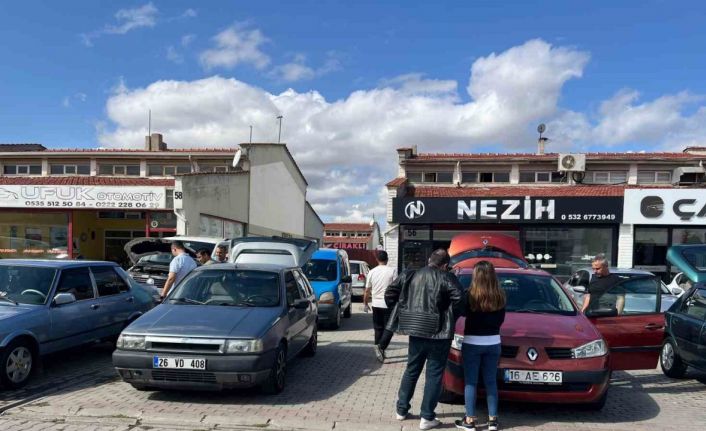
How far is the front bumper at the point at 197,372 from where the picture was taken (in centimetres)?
546

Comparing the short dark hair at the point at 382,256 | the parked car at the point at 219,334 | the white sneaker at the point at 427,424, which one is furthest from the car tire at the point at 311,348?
the white sneaker at the point at 427,424

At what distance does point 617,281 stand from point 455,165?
55.8 ft

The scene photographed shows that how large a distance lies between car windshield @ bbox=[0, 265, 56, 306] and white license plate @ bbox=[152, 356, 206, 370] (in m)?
2.30

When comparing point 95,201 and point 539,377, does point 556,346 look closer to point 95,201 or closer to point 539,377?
point 539,377

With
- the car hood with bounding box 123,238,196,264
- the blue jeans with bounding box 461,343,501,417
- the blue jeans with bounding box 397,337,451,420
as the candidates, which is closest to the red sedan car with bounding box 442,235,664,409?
the blue jeans with bounding box 461,343,501,417

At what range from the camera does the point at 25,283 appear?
6.96m

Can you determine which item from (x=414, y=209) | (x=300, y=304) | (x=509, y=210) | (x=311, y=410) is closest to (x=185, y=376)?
(x=311, y=410)

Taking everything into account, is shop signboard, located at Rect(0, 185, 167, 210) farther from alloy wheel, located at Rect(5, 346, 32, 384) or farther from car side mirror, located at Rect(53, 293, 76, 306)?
alloy wheel, located at Rect(5, 346, 32, 384)

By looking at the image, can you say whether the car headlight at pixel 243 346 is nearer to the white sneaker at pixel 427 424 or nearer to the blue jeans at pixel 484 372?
the white sneaker at pixel 427 424

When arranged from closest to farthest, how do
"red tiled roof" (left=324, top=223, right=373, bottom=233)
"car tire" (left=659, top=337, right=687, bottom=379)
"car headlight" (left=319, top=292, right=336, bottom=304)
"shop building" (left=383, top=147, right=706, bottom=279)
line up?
"car tire" (left=659, top=337, right=687, bottom=379), "car headlight" (left=319, top=292, right=336, bottom=304), "shop building" (left=383, top=147, right=706, bottom=279), "red tiled roof" (left=324, top=223, right=373, bottom=233)

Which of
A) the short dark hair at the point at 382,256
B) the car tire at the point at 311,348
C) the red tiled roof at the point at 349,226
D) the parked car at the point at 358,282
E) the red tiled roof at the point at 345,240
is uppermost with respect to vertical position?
the short dark hair at the point at 382,256

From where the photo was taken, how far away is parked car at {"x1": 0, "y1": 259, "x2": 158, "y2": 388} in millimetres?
6086

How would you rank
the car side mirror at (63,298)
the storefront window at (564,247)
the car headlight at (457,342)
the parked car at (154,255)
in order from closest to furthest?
1. the car headlight at (457,342)
2. the car side mirror at (63,298)
3. the parked car at (154,255)
4. the storefront window at (564,247)

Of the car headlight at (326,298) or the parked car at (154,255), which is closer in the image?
the car headlight at (326,298)
